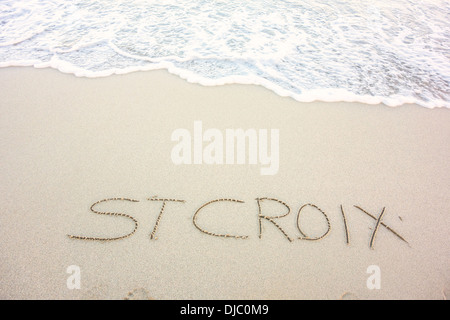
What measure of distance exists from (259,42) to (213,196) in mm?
2954

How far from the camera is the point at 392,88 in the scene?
3367 mm

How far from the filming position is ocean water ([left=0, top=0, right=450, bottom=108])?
3436mm

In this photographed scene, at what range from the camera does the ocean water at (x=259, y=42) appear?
11.3ft

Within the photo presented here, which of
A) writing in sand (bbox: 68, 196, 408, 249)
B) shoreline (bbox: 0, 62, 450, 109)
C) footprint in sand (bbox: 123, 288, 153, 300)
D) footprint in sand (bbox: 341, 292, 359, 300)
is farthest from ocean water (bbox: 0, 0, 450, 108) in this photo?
footprint in sand (bbox: 123, 288, 153, 300)

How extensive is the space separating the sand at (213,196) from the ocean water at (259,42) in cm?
41

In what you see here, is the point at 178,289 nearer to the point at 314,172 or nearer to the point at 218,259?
the point at 218,259

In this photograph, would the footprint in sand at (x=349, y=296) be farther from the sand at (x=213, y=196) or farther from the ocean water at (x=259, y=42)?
the ocean water at (x=259, y=42)

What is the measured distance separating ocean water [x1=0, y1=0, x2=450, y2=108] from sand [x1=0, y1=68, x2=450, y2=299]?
41 centimetres

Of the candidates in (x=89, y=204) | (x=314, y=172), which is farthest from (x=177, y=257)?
(x=314, y=172)

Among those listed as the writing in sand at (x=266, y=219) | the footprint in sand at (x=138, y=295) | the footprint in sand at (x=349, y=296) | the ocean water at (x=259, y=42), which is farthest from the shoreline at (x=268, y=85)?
the footprint in sand at (x=138, y=295)

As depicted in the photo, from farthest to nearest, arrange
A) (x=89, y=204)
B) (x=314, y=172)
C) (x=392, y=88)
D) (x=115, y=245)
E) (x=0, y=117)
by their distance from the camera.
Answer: (x=392, y=88)
(x=0, y=117)
(x=314, y=172)
(x=89, y=204)
(x=115, y=245)

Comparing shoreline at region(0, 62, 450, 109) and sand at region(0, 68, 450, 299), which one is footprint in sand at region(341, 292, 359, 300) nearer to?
sand at region(0, 68, 450, 299)

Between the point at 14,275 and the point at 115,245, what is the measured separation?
0.62 m
